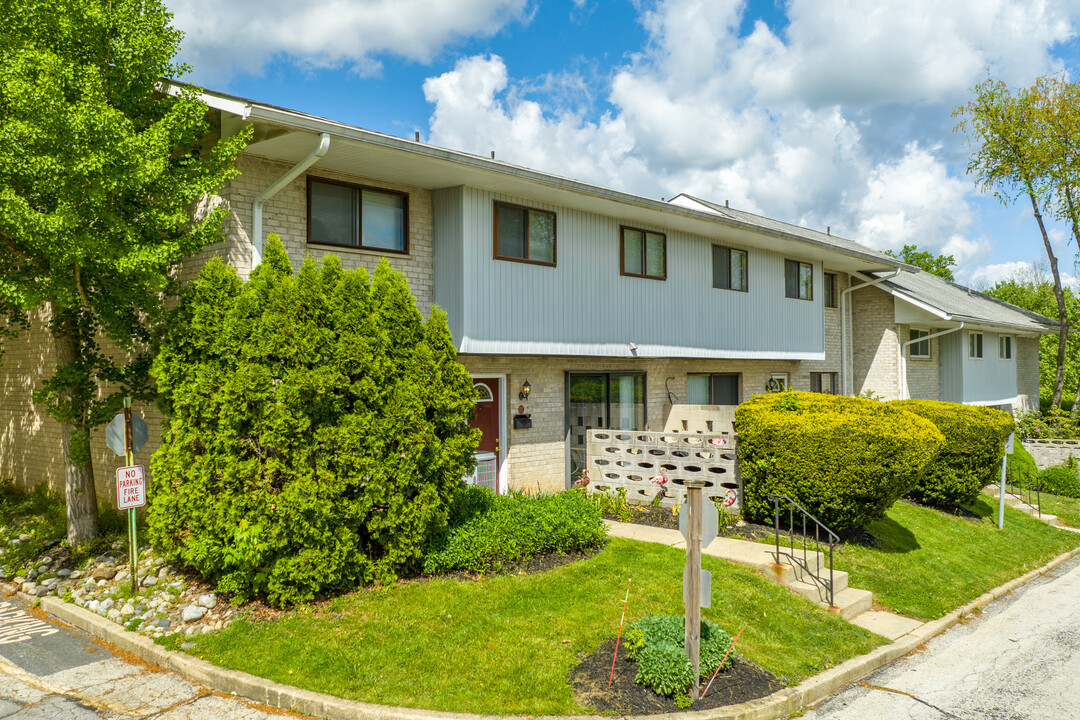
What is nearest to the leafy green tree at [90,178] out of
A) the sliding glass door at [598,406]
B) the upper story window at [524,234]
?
the upper story window at [524,234]

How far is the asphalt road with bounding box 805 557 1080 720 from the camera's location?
6246 millimetres

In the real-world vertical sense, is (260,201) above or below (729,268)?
below

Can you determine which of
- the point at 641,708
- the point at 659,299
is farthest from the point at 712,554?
the point at 659,299

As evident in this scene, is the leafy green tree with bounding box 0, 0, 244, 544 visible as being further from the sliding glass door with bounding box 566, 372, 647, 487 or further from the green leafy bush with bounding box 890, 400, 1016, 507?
the green leafy bush with bounding box 890, 400, 1016, 507

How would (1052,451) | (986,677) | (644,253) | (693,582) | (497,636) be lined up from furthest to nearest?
1. (1052,451)
2. (644,253)
3. (986,677)
4. (497,636)
5. (693,582)

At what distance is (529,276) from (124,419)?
6.29 m

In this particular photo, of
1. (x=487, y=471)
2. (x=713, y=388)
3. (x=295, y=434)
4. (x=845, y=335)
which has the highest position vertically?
(x=845, y=335)

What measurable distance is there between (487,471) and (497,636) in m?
5.62

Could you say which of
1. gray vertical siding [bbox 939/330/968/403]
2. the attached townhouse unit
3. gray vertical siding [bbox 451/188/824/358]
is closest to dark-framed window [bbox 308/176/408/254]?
the attached townhouse unit

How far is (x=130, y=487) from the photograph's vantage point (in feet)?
25.8

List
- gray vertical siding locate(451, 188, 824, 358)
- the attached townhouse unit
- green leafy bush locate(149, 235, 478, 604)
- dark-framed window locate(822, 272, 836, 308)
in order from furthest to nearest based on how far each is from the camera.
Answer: dark-framed window locate(822, 272, 836, 308) → gray vertical siding locate(451, 188, 824, 358) → the attached townhouse unit → green leafy bush locate(149, 235, 478, 604)

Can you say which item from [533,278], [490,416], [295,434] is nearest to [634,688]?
[295,434]

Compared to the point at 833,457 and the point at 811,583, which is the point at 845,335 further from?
the point at 811,583

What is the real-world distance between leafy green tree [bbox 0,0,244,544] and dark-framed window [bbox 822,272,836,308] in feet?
59.8
